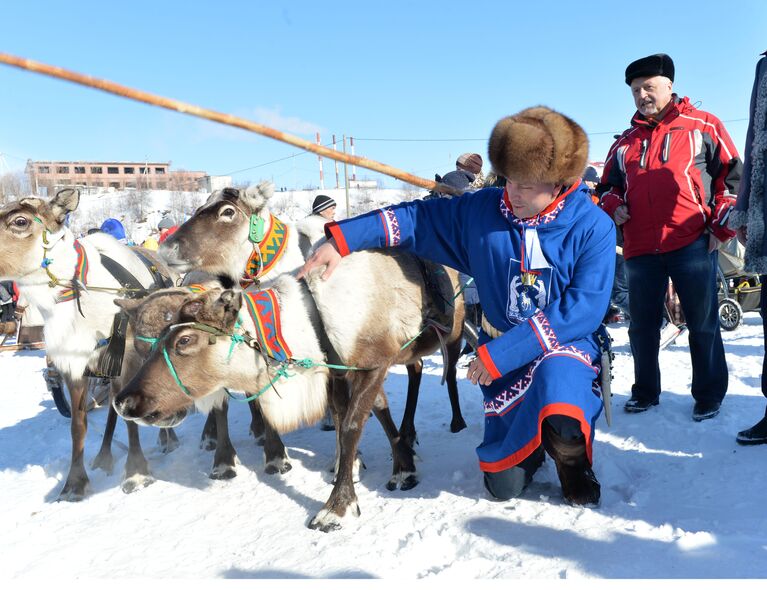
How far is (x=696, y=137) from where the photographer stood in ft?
12.2

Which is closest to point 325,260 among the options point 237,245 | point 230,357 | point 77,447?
point 230,357

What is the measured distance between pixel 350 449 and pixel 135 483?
169 cm

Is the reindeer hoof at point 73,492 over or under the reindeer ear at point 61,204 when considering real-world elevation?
under

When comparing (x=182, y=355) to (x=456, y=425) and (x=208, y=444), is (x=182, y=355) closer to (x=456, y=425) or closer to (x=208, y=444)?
(x=208, y=444)

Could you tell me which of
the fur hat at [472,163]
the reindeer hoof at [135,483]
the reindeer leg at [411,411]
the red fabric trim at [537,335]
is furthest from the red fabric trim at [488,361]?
the fur hat at [472,163]

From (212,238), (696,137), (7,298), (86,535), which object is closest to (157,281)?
(212,238)

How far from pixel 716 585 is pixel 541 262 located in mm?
1548

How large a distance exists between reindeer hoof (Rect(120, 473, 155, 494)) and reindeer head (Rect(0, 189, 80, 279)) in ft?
4.84

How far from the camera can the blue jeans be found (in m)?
3.77

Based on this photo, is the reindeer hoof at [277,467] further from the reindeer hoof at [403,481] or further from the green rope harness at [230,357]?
the green rope harness at [230,357]

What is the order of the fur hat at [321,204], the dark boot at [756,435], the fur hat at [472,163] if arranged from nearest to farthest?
1. the dark boot at [756,435]
2. the fur hat at [321,204]
3. the fur hat at [472,163]

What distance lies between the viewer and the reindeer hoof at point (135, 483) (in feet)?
12.5

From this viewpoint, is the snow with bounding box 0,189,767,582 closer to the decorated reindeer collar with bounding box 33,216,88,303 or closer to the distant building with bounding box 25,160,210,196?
the decorated reindeer collar with bounding box 33,216,88,303

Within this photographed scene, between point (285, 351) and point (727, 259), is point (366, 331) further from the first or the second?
point (727, 259)
